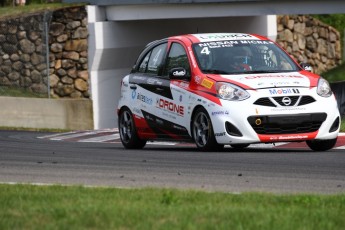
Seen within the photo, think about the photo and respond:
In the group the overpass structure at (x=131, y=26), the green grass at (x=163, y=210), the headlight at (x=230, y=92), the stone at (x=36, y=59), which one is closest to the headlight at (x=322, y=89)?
the headlight at (x=230, y=92)

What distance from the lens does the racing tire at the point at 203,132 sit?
15.6 meters

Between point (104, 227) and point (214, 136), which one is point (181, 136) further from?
point (104, 227)

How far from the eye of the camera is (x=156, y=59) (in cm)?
1755

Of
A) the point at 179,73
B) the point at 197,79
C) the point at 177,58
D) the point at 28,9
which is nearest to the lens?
the point at 197,79

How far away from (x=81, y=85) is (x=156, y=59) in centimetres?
1613

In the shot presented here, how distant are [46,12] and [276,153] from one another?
18.6 m

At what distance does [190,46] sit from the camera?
55.0 feet

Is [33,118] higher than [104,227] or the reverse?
the reverse

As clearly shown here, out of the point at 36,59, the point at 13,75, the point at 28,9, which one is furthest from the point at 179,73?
the point at 28,9

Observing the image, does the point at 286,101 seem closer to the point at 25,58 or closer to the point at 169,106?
the point at 169,106

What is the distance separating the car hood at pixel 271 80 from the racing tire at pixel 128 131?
2568 millimetres

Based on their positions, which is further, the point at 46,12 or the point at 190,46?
the point at 46,12

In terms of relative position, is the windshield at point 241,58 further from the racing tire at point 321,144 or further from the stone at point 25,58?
the stone at point 25,58

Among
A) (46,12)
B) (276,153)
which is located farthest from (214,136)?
(46,12)
